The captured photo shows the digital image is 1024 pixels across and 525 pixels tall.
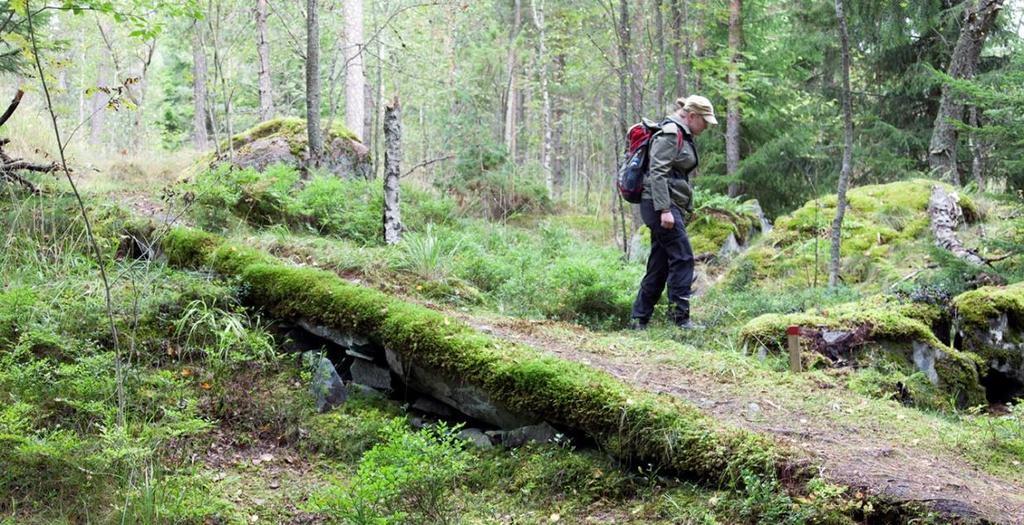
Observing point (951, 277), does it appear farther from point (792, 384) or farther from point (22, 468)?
point (22, 468)

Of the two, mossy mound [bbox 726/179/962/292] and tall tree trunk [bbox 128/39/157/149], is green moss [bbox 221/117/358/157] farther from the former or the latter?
mossy mound [bbox 726/179/962/292]

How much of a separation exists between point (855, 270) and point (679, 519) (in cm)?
718

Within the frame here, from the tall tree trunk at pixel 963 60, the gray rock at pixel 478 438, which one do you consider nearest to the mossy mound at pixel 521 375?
the gray rock at pixel 478 438

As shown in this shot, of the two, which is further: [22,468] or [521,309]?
[521,309]

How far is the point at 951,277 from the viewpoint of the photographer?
24.1 feet

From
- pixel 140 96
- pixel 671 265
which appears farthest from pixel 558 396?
pixel 140 96

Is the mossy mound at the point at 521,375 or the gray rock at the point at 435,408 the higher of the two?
the mossy mound at the point at 521,375

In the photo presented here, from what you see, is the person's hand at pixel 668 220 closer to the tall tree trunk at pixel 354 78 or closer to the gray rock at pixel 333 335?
the gray rock at pixel 333 335

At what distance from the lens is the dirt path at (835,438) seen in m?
3.31

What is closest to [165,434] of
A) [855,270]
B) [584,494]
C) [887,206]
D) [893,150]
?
[584,494]

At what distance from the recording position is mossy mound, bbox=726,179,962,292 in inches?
371

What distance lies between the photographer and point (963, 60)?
1014cm

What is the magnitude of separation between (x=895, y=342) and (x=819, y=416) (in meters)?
2.25

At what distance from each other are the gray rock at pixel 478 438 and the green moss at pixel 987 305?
457 centimetres
